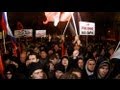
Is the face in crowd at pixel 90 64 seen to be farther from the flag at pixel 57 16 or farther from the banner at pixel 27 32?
the banner at pixel 27 32

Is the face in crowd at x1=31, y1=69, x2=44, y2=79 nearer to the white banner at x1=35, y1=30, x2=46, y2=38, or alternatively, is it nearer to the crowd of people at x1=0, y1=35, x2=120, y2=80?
the crowd of people at x1=0, y1=35, x2=120, y2=80

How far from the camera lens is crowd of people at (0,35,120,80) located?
9438 mm

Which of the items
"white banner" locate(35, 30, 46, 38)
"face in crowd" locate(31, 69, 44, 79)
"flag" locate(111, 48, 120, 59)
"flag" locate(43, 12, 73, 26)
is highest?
"flag" locate(43, 12, 73, 26)

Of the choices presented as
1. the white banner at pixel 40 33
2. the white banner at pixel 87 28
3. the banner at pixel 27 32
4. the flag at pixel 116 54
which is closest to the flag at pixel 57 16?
the white banner at pixel 40 33

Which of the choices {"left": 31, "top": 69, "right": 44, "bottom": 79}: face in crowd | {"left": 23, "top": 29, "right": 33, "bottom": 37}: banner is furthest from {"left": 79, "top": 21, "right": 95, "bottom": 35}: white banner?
{"left": 31, "top": 69, "right": 44, "bottom": 79}: face in crowd

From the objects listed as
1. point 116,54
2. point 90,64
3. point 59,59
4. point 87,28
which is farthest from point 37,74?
point 116,54

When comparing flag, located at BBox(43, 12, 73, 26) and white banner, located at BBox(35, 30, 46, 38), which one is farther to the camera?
flag, located at BBox(43, 12, 73, 26)

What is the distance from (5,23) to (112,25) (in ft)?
10.5

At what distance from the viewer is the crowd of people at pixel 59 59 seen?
372 inches

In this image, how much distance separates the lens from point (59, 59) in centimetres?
952

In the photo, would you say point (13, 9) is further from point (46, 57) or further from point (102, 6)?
point (102, 6)

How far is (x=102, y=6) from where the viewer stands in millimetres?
9633

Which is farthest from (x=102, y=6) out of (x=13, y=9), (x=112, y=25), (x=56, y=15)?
(x=13, y=9)

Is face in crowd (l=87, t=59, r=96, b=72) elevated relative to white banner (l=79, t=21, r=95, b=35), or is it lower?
lower
